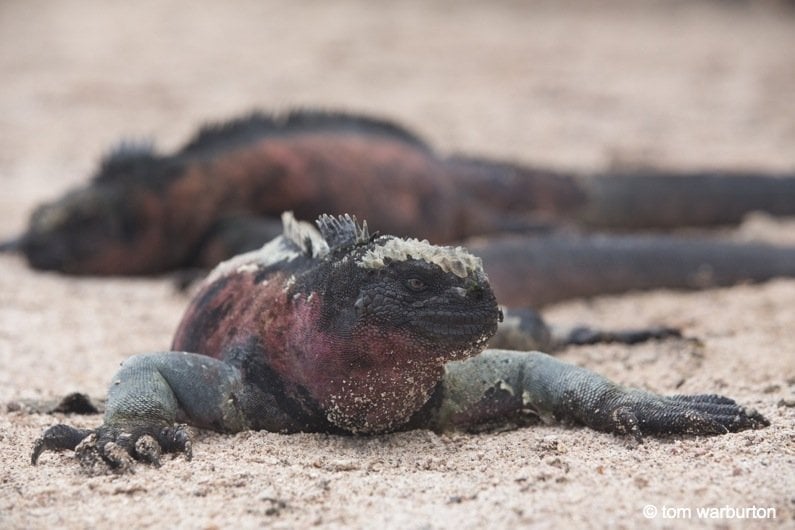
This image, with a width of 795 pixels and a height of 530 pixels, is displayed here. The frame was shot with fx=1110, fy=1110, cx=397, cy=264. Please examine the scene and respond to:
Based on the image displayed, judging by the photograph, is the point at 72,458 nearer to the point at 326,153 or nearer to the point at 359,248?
the point at 359,248

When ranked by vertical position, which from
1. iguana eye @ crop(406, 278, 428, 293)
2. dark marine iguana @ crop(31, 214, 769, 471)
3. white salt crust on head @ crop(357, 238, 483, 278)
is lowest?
dark marine iguana @ crop(31, 214, 769, 471)

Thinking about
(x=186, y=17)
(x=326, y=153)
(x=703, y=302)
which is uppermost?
(x=186, y=17)

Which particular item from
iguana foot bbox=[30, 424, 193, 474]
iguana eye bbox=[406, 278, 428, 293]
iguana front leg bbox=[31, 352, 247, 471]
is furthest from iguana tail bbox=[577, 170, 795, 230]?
iguana foot bbox=[30, 424, 193, 474]

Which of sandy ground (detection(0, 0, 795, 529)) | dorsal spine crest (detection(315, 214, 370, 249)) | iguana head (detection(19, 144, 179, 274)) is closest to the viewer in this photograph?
sandy ground (detection(0, 0, 795, 529))

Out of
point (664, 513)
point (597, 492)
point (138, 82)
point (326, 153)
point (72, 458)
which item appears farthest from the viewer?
point (138, 82)

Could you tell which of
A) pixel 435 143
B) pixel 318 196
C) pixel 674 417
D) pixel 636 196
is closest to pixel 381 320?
pixel 674 417

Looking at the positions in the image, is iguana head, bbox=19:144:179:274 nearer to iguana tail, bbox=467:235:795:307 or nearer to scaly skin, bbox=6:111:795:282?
scaly skin, bbox=6:111:795:282

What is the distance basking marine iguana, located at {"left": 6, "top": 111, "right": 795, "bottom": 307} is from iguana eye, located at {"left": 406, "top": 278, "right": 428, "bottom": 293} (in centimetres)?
306

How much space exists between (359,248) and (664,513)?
1.27 m

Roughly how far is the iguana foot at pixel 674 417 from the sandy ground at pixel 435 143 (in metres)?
0.08

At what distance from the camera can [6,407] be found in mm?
4121

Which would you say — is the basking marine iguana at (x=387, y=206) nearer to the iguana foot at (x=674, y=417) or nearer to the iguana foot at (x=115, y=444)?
the iguana foot at (x=674, y=417)

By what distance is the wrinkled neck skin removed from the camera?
11.1 feet

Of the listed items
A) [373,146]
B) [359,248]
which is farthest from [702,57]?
[359,248]
